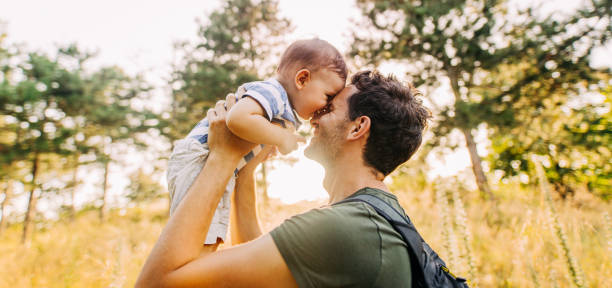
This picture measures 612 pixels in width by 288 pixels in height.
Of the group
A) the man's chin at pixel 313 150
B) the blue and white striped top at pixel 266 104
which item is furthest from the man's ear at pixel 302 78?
the man's chin at pixel 313 150

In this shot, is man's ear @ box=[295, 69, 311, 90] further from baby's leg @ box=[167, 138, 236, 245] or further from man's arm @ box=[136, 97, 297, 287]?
man's arm @ box=[136, 97, 297, 287]

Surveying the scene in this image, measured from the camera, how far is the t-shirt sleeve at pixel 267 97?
68.5 inches

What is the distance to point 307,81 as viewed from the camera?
7.09ft

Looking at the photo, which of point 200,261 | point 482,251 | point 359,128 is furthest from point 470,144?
point 200,261

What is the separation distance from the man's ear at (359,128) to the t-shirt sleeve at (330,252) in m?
0.85

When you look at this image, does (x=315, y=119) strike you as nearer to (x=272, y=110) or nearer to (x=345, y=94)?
(x=345, y=94)

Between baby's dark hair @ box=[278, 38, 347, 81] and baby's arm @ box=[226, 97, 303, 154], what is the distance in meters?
0.64

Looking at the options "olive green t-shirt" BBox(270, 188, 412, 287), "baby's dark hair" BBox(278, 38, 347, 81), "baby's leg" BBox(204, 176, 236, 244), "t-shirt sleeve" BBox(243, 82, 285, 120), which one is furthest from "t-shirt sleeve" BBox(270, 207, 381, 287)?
"baby's dark hair" BBox(278, 38, 347, 81)

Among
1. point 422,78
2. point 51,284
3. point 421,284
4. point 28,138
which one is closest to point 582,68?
point 422,78

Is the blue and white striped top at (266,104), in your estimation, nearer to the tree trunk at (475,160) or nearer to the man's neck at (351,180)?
the man's neck at (351,180)

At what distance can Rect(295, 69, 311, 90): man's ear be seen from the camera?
2148mm

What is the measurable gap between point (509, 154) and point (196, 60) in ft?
52.3

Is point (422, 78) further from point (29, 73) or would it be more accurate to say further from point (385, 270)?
point (29, 73)

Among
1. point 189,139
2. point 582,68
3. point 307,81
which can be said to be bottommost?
point 189,139
